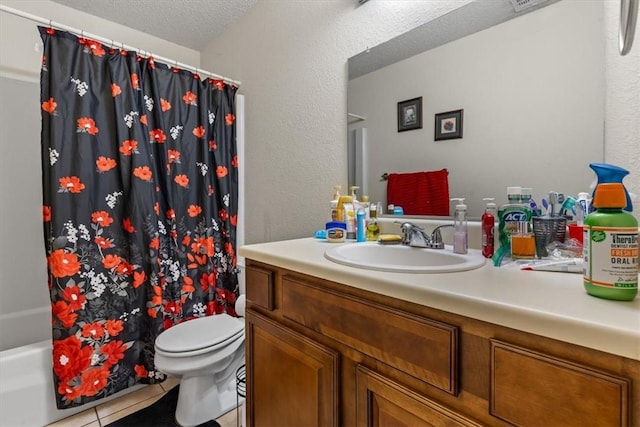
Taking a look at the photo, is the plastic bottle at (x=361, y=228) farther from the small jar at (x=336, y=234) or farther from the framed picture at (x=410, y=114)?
the framed picture at (x=410, y=114)

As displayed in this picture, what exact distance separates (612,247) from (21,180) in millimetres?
2849

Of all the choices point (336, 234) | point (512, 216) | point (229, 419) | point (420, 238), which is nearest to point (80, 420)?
point (229, 419)

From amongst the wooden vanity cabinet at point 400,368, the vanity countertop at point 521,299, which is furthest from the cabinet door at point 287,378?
the vanity countertop at point 521,299

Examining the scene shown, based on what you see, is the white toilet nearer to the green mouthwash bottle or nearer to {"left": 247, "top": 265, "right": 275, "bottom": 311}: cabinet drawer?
{"left": 247, "top": 265, "right": 275, "bottom": 311}: cabinet drawer

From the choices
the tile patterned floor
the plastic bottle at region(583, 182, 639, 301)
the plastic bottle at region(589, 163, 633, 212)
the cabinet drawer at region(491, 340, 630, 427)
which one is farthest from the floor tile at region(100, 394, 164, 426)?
the plastic bottle at region(589, 163, 633, 212)

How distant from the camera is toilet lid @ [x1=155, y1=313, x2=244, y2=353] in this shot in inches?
52.3

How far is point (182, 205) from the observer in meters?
1.80

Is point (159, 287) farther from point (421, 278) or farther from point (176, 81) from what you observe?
point (421, 278)

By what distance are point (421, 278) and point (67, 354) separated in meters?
1.64

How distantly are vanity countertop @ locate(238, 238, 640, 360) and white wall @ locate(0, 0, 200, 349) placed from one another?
2.18m

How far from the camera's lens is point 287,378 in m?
0.91

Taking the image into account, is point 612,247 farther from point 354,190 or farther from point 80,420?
point 80,420

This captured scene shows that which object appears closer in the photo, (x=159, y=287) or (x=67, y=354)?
(x=67, y=354)

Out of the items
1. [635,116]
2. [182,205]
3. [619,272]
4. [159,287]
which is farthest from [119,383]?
[635,116]
